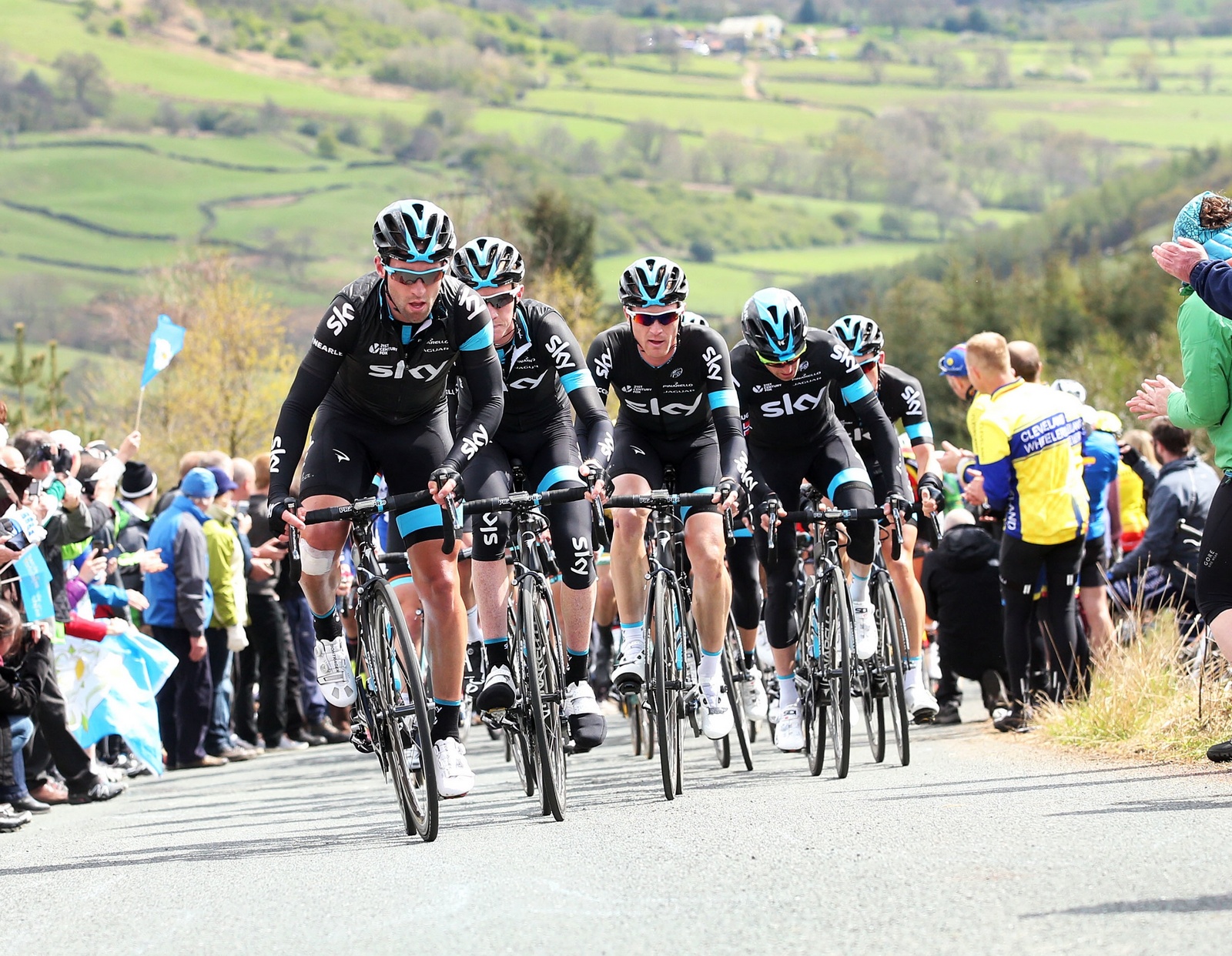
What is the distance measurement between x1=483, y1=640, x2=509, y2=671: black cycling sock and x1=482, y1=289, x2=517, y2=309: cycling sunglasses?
201 centimetres

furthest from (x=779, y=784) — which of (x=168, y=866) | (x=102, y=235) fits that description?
(x=102, y=235)

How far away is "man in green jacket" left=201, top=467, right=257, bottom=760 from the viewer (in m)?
13.7

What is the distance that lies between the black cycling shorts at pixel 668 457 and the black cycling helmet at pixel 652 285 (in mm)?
1012

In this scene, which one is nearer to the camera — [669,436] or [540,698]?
[540,698]

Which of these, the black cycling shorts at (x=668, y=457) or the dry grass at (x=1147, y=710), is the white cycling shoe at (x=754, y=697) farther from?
the dry grass at (x=1147, y=710)

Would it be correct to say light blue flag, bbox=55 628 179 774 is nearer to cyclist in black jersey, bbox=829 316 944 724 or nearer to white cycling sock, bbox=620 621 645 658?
white cycling sock, bbox=620 621 645 658

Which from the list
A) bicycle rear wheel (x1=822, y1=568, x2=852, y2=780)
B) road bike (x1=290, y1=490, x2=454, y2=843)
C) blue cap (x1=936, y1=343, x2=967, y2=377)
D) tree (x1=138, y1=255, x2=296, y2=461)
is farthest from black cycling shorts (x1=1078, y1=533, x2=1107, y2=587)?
tree (x1=138, y1=255, x2=296, y2=461)

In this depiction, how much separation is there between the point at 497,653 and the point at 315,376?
1680mm

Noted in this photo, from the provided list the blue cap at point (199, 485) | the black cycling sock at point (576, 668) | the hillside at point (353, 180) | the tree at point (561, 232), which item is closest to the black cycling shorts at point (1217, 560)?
the black cycling sock at point (576, 668)

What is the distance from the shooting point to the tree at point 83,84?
174750 millimetres

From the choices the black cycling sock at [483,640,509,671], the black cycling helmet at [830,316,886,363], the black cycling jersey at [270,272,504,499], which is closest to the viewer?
the black cycling jersey at [270,272,504,499]

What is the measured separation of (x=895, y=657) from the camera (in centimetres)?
968

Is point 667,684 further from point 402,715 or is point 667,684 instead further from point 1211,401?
point 1211,401

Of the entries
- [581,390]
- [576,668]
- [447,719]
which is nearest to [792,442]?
[581,390]
